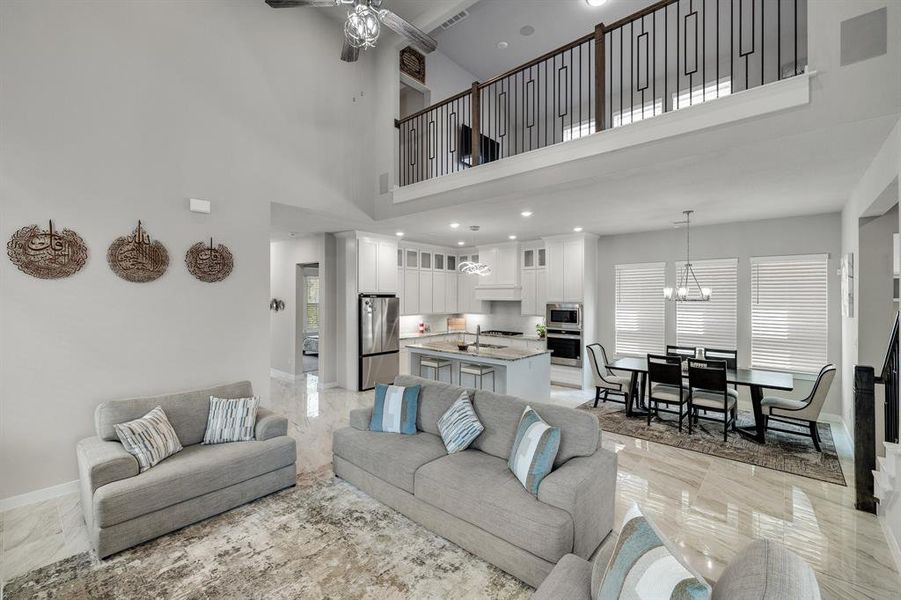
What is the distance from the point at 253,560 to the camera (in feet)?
8.13

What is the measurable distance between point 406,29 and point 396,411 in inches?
124

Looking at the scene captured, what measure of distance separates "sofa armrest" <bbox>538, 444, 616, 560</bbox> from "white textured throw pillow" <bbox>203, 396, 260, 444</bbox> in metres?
2.49

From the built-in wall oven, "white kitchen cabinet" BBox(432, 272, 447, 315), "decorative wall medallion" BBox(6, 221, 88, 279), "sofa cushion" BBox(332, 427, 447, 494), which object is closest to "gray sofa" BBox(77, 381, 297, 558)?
"sofa cushion" BBox(332, 427, 447, 494)

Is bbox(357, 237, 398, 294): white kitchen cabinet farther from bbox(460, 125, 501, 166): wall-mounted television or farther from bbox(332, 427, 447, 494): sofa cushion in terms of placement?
bbox(332, 427, 447, 494): sofa cushion

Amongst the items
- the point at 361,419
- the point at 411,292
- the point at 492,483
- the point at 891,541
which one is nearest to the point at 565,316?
the point at 411,292

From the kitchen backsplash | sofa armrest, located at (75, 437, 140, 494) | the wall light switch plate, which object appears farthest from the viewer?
the kitchen backsplash

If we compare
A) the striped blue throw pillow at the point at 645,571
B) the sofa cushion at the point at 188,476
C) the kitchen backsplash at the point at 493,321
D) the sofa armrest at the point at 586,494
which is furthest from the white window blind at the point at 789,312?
the sofa cushion at the point at 188,476

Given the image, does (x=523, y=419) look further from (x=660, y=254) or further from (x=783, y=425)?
(x=660, y=254)

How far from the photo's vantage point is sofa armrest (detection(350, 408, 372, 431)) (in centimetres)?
355

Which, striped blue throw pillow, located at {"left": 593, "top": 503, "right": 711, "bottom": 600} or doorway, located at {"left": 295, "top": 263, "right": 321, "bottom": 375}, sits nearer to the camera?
striped blue throw pillow, located at {"left": 593, "top": 503, "right": 711, "bottom": 600}

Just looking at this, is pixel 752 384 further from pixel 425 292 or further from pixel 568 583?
pixel 425 292

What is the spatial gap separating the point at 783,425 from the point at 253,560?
605 centimetres

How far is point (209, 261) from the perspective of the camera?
13.6 feet

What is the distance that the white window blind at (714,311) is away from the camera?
20.1 ft
